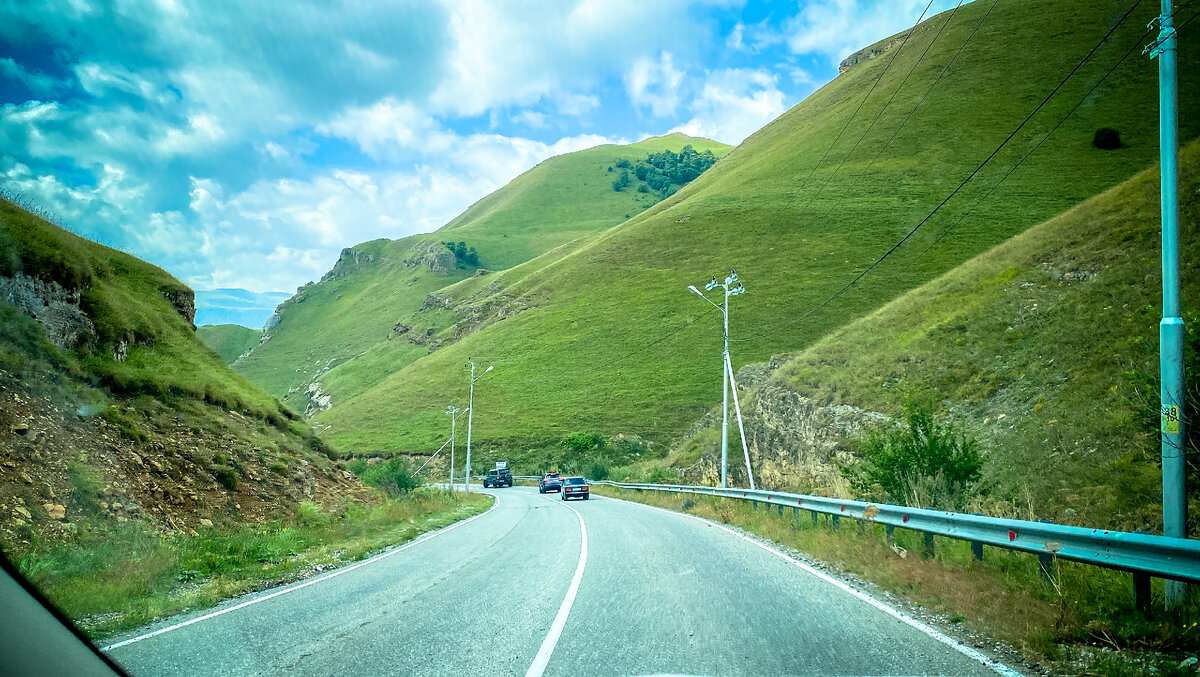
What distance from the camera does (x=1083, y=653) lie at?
5148 mm

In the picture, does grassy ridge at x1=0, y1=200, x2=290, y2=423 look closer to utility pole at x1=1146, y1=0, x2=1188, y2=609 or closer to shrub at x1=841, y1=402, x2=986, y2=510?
shrub at x1=841, y1=402, x2=986, y2=510

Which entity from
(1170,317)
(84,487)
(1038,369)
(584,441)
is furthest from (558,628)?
(584,441)

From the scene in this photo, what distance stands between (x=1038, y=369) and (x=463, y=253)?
160786mm

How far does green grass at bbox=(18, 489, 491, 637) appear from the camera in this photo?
748 cm

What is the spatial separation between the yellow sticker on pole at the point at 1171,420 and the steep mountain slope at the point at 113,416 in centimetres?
1445

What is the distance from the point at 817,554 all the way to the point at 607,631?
667 cm

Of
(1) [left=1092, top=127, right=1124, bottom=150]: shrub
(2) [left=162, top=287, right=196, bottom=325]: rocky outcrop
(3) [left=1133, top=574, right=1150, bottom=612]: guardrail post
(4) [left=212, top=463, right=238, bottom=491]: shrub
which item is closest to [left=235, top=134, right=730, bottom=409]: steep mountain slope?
(2) [left=162, top=287, right=196, bottom=325]: rocky outcrop

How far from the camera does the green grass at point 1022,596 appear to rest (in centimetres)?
527

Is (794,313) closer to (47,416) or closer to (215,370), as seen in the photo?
(215,370)

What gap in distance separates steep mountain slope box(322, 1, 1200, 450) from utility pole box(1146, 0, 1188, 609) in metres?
56.0

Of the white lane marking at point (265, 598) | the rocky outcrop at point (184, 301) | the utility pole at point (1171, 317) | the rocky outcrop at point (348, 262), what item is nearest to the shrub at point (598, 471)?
the rocky outcrop at point (184, 301)

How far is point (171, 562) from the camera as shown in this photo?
1020 cm

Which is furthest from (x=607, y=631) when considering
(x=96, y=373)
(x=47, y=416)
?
(x=96, y=373)

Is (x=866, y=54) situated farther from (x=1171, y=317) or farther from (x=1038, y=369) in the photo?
(x=1171, y=317)
